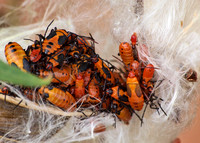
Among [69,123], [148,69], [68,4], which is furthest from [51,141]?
[68,4]

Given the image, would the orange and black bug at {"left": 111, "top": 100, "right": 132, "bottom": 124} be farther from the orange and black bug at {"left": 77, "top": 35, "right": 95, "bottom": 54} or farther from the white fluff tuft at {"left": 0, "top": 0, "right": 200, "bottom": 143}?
the orange and black bug at {"left": 77, "top": 35, "right": 95, "bottom": 54}

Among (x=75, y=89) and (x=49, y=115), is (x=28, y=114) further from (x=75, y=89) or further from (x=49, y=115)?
(x=75, y=89)

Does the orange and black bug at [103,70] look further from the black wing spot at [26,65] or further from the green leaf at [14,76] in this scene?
the green leaf at [14,76]

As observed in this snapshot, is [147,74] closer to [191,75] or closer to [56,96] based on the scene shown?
[191,75]

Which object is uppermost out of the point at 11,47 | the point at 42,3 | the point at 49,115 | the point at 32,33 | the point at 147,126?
the point at 42,3

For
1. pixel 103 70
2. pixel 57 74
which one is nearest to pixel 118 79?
pixel 103 70

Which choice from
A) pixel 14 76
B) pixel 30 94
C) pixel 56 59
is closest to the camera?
pixel 14 76

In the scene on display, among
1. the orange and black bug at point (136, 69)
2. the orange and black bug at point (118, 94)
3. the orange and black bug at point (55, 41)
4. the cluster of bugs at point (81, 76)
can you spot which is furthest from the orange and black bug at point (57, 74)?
the orange and black bug at point (136, 69)
